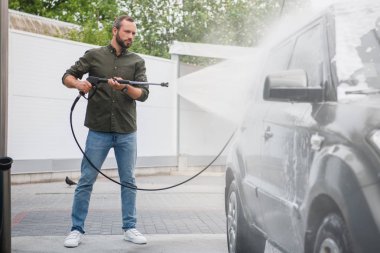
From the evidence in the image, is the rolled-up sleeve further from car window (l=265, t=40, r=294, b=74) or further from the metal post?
car window (l=265, t=40, r=294, b=74)

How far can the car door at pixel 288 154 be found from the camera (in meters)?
4.10

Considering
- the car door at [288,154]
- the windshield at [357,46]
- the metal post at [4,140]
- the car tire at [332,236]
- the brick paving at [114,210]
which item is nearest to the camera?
the car tire at [332,236]

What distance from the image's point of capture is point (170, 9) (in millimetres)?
31641

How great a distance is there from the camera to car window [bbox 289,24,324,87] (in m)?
4.22

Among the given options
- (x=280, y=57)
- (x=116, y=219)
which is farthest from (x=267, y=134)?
(x=116, y=219)

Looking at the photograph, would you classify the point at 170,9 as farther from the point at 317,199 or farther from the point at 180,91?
the point at 317,199

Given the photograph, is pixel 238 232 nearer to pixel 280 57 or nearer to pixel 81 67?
pixel 280 57

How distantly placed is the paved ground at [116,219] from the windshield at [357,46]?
3.20 metres

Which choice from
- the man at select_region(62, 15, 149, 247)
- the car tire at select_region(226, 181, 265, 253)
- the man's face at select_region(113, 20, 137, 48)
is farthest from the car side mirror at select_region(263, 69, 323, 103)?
the man's face at select_region(113, 20, 137, 48)

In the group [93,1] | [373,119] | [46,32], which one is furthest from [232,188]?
[93,1]

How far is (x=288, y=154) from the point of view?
4.28 m

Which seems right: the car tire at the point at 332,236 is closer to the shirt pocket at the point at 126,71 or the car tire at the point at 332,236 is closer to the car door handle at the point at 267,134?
the car door handle at the point at 267,134

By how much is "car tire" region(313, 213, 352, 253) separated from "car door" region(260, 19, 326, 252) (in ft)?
1.13

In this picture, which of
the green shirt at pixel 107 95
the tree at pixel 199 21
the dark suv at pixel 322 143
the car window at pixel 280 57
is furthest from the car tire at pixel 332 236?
the tree at pixel 199 21
